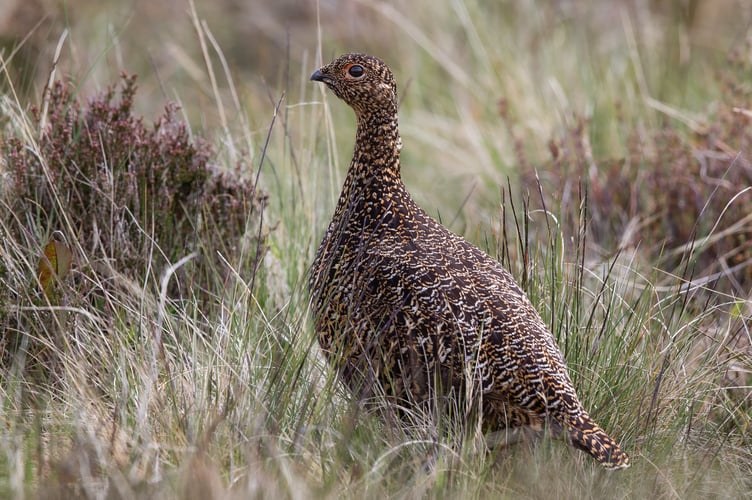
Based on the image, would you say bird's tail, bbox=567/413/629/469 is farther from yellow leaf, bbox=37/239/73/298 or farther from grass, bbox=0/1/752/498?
yellow leaf, bbox=37/239/73/298

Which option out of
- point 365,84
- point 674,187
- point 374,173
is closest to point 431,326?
point 374,173

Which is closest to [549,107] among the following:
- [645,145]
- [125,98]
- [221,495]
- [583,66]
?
[583,66]

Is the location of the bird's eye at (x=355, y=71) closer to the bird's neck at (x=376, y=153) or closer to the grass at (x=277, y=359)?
the bird's neck at (x=376, y=153)

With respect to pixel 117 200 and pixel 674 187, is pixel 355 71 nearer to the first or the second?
pixel 117 200

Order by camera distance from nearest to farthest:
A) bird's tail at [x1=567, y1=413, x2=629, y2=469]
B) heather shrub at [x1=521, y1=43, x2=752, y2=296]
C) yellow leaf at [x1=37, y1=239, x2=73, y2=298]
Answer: bird's tail at [x1=567, y1=413, x2=629, y2=469]
yellow leaf at [x1=37, y1=239, x2=73, y2=298]
heather shrub at [x1=521, y1=43, x2=752, y2=296]

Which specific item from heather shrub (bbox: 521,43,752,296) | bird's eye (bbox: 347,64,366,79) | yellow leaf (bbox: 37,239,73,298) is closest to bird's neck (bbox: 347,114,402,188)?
bird's eye (bbox: 347,64,366,79)

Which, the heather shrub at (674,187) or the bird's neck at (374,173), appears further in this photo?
the heather shrub at (674,187)

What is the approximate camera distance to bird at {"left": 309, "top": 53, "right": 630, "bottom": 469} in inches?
135

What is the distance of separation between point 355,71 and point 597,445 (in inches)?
68.3

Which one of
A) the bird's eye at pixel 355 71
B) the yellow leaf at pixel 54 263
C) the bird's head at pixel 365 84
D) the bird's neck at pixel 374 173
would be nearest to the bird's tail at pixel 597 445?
the bird's neck at pixel 374 173

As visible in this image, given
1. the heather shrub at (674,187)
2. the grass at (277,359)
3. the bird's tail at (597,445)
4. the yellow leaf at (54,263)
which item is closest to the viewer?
the grass at (277,359)

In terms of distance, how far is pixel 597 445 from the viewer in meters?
3.32

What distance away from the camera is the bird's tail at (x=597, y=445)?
3.32 metres

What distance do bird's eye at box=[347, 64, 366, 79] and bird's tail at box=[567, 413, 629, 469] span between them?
1.60 m
